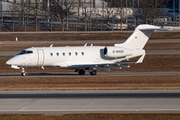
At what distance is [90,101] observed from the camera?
26.7m

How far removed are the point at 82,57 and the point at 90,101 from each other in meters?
18.3

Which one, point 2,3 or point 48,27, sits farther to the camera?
point 2,3

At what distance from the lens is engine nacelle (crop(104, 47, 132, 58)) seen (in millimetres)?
44625

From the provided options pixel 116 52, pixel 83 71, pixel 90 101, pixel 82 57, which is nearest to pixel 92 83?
pixel 82 57

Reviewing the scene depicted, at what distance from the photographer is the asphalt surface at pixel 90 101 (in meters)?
24.1

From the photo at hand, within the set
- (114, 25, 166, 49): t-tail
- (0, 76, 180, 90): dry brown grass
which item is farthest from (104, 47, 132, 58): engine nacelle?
(0, 76, 180, 90): dry brown grass

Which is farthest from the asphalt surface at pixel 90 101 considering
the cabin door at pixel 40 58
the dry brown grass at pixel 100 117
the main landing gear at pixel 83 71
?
the main landing gear at pixel 83 71

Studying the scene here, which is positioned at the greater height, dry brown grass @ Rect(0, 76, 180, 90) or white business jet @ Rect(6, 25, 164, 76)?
white business jet @ Rect(6, 25, 164, 76)

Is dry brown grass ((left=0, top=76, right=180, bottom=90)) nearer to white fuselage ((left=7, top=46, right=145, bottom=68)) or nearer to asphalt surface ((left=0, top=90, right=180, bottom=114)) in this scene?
asphalt surface ((left=0, top=90, right=180, bottom=114))

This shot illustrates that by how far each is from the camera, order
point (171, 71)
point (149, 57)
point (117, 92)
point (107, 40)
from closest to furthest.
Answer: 1. point (117, 92)
2. point (171, 71)
3. point (149, 57)
4. point (107, 40)

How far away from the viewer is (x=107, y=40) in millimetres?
66375

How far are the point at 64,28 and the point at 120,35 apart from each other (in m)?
18.0

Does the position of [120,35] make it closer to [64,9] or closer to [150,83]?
[64,9]

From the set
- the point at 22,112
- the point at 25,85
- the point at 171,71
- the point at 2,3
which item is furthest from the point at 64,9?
the point at 22,112
